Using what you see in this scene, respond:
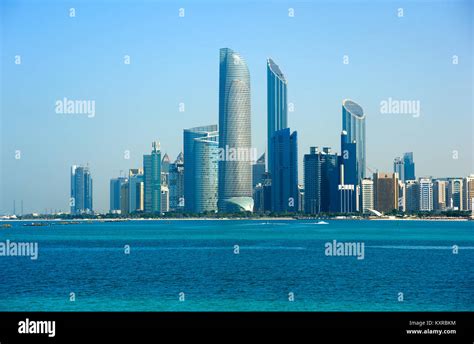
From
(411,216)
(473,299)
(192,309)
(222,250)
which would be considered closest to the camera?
(192,309)

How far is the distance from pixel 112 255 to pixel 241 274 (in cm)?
2087

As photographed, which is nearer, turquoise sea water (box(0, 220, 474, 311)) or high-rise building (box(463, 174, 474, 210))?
turquoise sea water (box(0, 220, 474, 311))

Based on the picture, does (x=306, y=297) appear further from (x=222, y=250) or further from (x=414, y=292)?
(x=222, y=250)

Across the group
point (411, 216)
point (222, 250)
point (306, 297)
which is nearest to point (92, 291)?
Result: point (306, 297)

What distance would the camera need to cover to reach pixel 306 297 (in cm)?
3941

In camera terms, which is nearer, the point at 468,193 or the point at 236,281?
the point at 236,281

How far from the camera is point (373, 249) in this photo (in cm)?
7681

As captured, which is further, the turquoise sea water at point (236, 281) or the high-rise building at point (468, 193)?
the high-rise building at point (468, 193)
